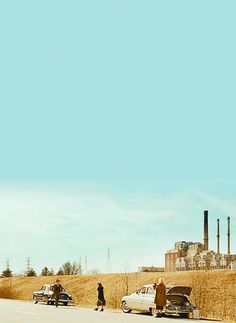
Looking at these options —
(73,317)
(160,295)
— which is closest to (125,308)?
(160,295)

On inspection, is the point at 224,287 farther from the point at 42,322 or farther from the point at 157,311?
the point at 42,322

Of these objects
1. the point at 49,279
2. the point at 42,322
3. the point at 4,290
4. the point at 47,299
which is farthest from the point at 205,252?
the point at 42,322

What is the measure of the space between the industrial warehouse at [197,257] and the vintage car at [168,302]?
3018 inches

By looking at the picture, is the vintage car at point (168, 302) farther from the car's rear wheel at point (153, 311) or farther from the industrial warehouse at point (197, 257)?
the industrial warehouse at point (197, 257)

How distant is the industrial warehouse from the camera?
393ft

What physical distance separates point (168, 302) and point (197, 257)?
330 feet

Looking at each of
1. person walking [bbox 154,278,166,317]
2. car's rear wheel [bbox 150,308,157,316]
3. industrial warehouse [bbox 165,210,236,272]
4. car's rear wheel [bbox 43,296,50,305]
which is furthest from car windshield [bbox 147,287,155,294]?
industrial warehouse [bbox 165,210,236,272]

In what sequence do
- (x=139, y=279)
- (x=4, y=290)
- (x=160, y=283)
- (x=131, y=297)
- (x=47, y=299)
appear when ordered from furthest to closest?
1. (x=139, y=279)
2. (x=4, y=290)
3. (x=47, y=299)
4. (x=131, y=297)
5. (x=160, y=283)

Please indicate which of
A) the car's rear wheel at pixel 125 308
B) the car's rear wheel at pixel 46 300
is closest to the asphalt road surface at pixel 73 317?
the car's rear wheel at pixel 125 308

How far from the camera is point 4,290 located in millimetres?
70938

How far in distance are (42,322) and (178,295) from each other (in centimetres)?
870

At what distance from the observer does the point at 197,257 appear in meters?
131

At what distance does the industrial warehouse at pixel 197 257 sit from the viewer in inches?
4713

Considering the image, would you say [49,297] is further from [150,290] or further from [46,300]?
[150,290]
